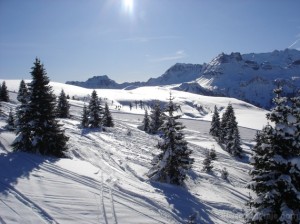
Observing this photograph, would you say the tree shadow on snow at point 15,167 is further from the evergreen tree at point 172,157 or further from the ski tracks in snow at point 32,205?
the evergreen tree at point 172,157

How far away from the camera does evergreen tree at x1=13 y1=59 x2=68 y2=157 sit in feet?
74.5

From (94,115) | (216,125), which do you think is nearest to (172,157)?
(94,115)

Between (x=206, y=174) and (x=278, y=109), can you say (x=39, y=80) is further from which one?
(x=206, y=174)

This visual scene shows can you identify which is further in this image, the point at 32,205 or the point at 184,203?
the point at 184,203

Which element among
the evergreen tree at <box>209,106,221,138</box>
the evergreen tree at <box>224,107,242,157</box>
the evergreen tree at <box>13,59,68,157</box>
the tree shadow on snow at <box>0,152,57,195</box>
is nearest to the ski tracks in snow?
the tree shadow on snow at <box>0,152,57,195</box>

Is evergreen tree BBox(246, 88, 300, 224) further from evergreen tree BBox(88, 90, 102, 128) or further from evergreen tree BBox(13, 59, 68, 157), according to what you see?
evergreen tree BBox(88, 90, 102, 128)

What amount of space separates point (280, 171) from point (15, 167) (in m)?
14.8

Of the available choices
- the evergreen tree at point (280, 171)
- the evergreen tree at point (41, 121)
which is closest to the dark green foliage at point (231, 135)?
the evergreen tree at point (41, 121)

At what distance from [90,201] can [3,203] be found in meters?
3.88

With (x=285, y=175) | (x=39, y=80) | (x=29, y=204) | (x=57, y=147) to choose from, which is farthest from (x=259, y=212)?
(x=39, y=80)

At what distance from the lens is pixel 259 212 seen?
1334cm

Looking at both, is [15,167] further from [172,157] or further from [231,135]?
[231,135]

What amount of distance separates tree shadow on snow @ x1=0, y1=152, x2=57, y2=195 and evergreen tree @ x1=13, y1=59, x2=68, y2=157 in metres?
2.00

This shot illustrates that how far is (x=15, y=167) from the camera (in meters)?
17.4
